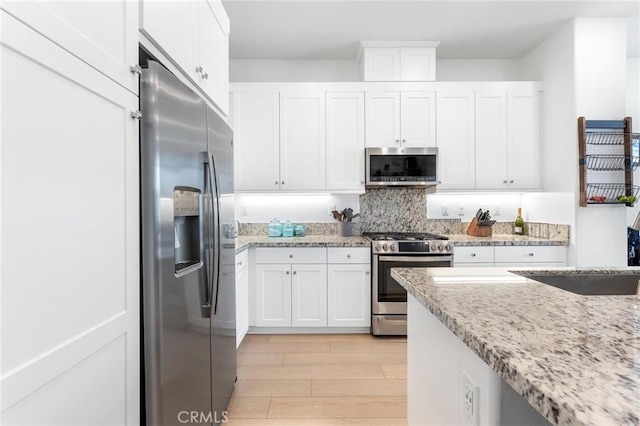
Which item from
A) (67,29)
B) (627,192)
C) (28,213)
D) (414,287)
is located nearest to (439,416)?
(414,287)

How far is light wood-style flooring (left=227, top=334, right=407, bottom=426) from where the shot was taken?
210 cm

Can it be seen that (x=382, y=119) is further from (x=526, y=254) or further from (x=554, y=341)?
(x=554, y=341)

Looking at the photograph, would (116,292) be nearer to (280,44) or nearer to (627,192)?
(280,44)

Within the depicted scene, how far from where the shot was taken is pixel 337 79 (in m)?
4.00

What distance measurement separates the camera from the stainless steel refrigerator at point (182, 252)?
1.24 meters

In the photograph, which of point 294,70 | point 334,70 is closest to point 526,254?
point 334,70

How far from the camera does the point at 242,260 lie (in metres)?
3.09

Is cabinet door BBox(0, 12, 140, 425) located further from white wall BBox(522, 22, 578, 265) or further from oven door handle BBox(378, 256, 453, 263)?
white wall BBox(522, 22, 578, 265)

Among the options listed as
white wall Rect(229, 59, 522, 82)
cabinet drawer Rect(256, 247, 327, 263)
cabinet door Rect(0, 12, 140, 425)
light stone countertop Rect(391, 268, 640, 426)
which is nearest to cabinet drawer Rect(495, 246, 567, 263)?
cabinet drawer Rect(256, 247, 327, 263)

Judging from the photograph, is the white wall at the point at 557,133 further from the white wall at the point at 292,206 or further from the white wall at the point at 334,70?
→ the white wall at the point at 292,206

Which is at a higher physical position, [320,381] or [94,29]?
[94,29]

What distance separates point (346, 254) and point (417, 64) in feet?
6.78

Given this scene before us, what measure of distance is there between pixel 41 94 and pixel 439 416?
1.39 meters

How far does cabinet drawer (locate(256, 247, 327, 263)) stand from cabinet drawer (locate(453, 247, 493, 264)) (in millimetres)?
1246
